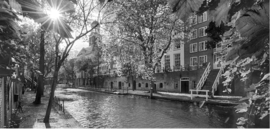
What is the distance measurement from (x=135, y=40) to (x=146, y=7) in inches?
277

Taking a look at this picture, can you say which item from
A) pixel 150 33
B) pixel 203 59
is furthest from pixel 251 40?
pixel 203 59

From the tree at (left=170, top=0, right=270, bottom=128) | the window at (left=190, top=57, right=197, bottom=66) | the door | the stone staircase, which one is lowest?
the door

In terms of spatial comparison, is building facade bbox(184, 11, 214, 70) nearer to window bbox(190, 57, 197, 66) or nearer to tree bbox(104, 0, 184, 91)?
window bbox(190, 57, 197, 66)

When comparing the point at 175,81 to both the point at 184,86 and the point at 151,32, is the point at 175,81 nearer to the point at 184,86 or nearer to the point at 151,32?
the point at 184,86

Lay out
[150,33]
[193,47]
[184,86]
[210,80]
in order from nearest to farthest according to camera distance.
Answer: [210,80] → [150,33] → [184,86] → [193,47]

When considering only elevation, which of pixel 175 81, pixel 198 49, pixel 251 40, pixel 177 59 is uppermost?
pixel 198 49

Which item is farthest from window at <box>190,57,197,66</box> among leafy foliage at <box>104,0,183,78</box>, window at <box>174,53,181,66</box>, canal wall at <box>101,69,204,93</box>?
leafy foliage at <box>104,0,183,78</box>

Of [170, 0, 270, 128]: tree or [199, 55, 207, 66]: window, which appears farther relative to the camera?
[199, 55, 207, 66]: window

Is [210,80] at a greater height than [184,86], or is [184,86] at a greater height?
[210,80]

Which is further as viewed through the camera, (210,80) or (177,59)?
(177,59)

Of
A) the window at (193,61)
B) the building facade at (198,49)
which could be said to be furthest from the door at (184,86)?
the window at (193,61)

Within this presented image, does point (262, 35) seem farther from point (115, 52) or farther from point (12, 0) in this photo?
point (115, 52)

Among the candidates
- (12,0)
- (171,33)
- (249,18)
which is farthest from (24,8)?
(171,33)

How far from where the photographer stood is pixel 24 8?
1.15 meters
